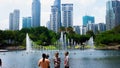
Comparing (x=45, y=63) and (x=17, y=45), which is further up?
(x=45, y=63)

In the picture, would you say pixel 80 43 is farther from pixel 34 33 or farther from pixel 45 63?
pixel 45 63

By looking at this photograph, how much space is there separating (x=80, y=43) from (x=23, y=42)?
1108 inches

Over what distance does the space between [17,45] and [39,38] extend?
39.0ft

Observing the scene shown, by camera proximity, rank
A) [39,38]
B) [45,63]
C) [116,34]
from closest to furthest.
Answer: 1. [45,63]
2. [39,38]
3. [116,34]

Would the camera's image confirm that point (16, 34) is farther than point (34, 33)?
No

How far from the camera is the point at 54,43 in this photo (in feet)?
531

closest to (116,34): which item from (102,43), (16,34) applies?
(102,43)

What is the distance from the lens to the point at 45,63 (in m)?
20.2

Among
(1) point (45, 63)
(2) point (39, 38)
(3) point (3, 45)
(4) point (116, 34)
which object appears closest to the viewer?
(1) point (45, 63)

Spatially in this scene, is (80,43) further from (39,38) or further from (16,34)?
(16,34)

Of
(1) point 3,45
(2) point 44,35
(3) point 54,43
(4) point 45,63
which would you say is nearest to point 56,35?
(2) point 44,35

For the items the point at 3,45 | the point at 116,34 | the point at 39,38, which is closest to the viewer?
the point at 3,45

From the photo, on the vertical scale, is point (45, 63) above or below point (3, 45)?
above

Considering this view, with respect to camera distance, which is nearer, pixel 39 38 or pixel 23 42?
pixel 23 42
